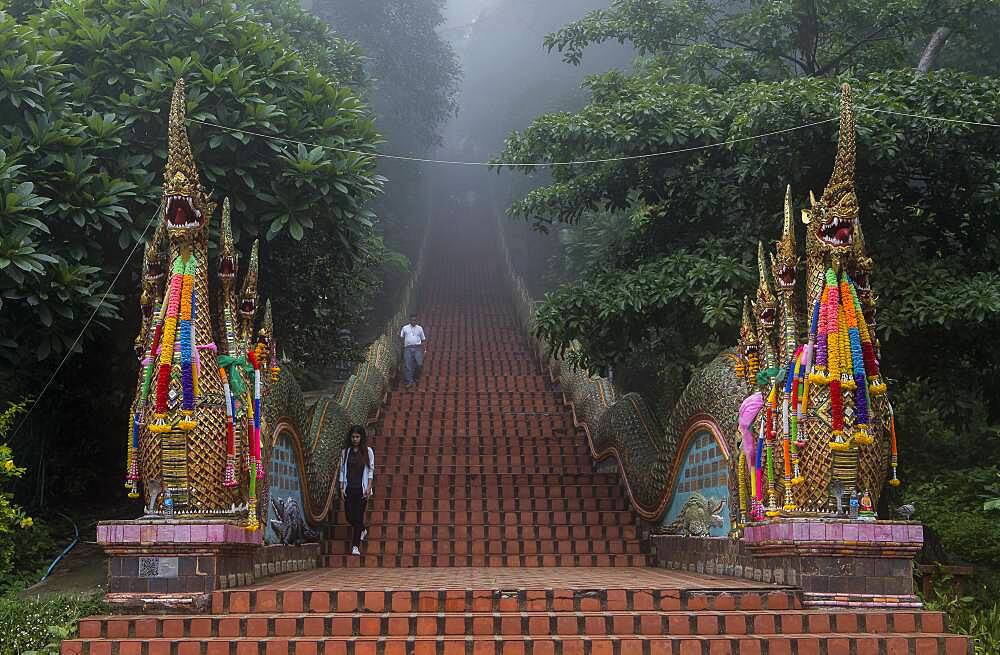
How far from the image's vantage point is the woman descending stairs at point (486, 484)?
10781 mm

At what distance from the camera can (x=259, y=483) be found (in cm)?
812

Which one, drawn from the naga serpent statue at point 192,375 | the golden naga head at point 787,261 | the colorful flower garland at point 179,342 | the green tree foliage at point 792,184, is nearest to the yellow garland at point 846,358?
the golden naga head at point 787,261

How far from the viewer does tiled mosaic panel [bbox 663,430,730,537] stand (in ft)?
29.0

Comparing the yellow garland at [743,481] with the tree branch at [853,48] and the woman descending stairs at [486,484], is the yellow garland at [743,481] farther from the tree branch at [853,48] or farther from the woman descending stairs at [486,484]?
the tree branch at [853,48]

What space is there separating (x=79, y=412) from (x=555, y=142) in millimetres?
6052

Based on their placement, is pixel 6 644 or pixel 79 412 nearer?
pixel 6 644

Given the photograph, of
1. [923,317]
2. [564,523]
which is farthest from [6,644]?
[923,317]

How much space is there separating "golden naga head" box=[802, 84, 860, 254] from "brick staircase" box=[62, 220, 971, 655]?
249 cm

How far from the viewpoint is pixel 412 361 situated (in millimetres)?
18094

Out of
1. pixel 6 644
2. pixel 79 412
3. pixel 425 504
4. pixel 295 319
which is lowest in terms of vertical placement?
pixel 6 644

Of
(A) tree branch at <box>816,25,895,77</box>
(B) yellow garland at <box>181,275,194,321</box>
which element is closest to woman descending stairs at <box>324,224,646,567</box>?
(B) yellow garland at <box>181,275,194,321</box>

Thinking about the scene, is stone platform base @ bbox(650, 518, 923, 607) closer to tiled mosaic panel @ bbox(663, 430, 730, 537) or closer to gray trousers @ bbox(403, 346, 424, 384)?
tiled mosaic panel @ bbox(663, 430, 730, 537)

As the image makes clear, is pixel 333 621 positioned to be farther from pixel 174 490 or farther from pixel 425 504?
Answer: pixel 425 504

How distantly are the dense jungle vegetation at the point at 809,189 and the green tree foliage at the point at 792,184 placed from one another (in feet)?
0.07
